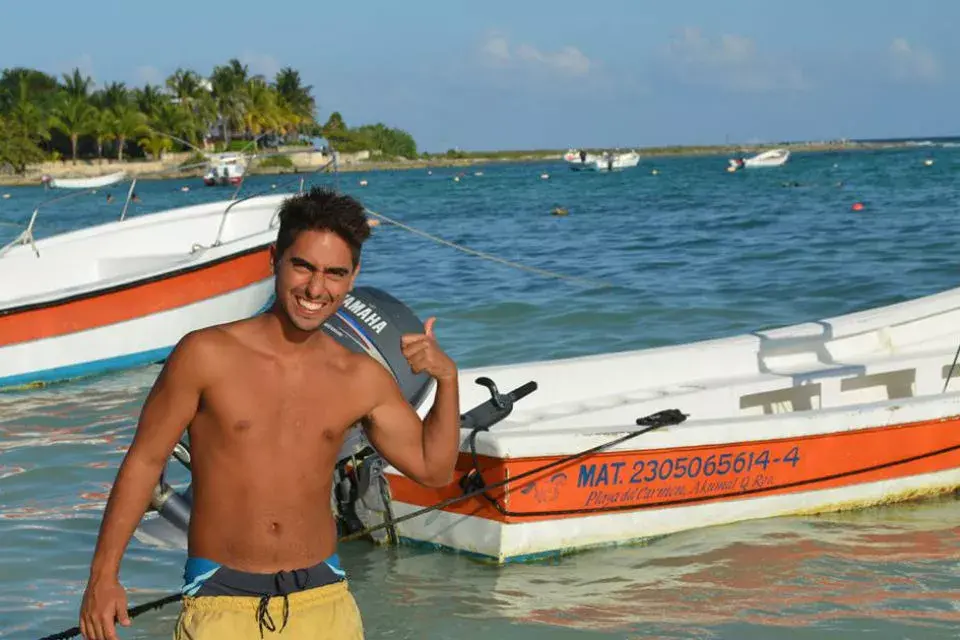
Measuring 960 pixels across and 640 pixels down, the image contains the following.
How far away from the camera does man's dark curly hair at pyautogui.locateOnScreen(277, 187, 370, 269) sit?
9.96 feet

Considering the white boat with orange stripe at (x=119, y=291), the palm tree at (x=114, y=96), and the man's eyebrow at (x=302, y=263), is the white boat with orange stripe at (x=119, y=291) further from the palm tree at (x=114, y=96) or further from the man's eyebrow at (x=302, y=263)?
the palm tree at (x=114, y=96)

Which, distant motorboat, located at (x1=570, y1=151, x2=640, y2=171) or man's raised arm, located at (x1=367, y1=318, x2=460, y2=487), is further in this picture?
distant motorboat, located at (x1=570, y1=151, x2=640, y2=171)

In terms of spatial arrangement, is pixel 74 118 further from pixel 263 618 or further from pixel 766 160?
pixel 263 618

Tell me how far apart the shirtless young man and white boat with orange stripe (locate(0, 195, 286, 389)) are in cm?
1060

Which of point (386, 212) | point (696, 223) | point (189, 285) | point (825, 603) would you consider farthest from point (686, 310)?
point (386, 212)

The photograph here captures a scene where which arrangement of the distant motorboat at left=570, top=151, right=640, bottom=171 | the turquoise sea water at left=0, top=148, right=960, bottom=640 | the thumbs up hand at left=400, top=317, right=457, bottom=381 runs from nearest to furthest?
the thumbs up hand at left=400, top=317, right=457, bottom=381 < the turquoise sea water at left=0, top=148, right=960, bottom=640 < the distant motorboat at left=570, top=151, right=640, bottom=171

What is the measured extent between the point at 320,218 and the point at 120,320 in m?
11.3

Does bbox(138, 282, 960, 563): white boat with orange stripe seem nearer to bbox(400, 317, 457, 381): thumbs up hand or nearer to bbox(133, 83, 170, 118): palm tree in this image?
bbox(400, 317, 457, 381): thumbs up hand

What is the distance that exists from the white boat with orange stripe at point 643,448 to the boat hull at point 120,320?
651 cm

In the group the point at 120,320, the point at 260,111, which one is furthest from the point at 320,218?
the point at 260,111

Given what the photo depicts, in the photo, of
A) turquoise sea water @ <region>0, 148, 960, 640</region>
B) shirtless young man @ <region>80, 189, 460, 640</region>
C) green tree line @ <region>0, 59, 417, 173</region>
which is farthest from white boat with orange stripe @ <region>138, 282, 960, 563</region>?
green tree line @ <region>0, 59, 417, 173</region>

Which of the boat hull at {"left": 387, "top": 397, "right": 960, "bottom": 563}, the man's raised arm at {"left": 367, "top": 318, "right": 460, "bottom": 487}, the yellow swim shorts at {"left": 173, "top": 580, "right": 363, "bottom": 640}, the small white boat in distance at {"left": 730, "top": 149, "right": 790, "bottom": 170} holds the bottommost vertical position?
the boat hull at {"left": 387, "top": 397, "right": 960, "bottom": 563}

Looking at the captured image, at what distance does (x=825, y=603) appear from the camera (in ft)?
20.9

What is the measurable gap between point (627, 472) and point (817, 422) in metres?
1.29
